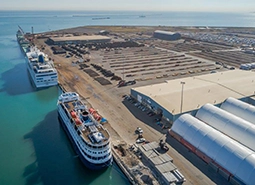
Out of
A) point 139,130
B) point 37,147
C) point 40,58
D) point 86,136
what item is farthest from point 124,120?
point 40,58

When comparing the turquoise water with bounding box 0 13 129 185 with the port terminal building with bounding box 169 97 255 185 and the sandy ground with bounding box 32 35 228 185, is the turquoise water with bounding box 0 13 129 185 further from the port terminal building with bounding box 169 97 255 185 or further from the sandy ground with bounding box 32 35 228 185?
the port terminal building with bounding box 169 97 255 185

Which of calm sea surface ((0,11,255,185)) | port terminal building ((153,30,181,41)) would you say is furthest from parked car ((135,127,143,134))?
port terminal building ((153,30,181,41))

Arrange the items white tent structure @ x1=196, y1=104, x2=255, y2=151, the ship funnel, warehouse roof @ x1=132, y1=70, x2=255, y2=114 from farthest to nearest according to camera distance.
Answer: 1. the ship funnel
2. warehouse roof @ x1=132, y1=70, x2=255, y2=114
3. white tent structure @ x1=196, y1=104, x2=255, y2=151

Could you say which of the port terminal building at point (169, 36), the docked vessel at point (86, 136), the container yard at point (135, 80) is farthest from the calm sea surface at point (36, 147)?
the port terminal building at point (169, 36)

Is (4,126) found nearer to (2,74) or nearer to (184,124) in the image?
(184,124)

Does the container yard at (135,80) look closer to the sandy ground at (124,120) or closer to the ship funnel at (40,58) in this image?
the sandy ground at (124,120)
